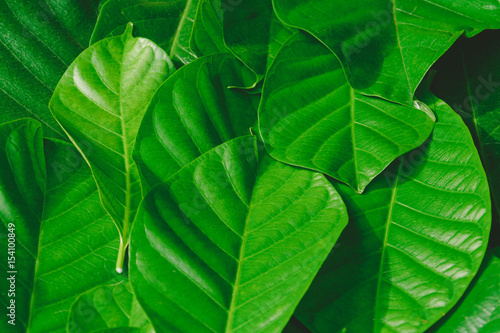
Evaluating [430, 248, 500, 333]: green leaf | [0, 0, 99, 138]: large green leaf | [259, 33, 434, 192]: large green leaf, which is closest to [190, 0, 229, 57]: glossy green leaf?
[259, 33, 434, 192]: large green leaf

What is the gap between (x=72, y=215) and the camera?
764 mm

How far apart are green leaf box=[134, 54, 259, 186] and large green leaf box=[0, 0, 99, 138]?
282mm

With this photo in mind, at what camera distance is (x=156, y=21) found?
869mm

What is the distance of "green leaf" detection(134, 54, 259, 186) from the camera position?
0.69m

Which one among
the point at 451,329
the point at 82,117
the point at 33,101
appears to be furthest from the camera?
the point at 33,101

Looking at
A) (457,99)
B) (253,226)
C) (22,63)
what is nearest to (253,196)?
(253,226)

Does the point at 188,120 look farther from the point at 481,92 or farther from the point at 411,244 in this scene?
the point at 481,92

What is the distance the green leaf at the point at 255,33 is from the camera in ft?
2.39

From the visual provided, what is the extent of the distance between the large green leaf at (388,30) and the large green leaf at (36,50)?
46 centimetres

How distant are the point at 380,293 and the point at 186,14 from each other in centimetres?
65

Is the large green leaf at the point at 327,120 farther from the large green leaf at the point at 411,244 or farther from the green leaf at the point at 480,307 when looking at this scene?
the green leaf at the point at 480,307

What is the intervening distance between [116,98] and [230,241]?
1.07ft

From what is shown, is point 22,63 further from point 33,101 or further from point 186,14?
point 186,14

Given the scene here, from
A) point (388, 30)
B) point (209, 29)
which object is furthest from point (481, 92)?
point (209, 29)
